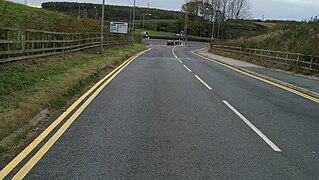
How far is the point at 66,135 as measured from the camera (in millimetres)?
6367

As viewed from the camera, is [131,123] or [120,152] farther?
[131,123]

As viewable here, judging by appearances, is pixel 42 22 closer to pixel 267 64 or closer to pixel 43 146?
pixel 43 146

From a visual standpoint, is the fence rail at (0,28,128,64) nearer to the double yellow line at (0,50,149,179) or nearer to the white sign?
the double yellow line at (0,50,149,179)

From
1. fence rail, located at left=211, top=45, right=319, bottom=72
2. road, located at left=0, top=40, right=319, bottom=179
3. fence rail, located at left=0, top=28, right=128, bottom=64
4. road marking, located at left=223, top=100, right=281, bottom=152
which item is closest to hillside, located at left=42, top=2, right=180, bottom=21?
fence rail, located at left=211, top=45, right=319, bottom=72

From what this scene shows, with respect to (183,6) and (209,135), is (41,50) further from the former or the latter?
(183,6)

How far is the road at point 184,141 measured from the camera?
4902mm

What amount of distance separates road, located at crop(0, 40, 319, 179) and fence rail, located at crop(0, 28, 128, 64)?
485cm

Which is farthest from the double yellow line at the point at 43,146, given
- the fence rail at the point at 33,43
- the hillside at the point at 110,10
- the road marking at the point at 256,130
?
the hillside at the point at 110,10

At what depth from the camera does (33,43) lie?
660 inches

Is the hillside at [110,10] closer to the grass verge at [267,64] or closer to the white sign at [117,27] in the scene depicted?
the white sign at [117,27]

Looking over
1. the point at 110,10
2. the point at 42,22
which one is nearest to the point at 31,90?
the point at 42,22

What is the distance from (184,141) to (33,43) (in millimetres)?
12508

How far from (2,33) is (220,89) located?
8.23 metres

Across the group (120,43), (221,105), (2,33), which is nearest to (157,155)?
(221,105)
